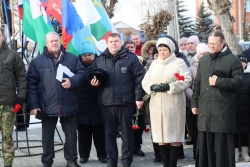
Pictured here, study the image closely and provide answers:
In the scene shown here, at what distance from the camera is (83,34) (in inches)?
368

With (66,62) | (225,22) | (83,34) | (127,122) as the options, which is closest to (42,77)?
(66,62)

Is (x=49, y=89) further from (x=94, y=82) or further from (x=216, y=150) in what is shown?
(x=216, y=150)

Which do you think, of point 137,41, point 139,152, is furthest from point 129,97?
point 137,41

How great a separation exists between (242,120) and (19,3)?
15.0 feet

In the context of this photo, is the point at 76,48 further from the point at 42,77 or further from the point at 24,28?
the point at 42,77

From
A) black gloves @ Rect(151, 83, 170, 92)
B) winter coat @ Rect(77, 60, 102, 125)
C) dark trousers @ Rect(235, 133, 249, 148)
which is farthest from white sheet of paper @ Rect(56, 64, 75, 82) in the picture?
dark trousers @ Rect(235, 133, 249, 148)

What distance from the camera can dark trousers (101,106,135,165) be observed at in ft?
23.2

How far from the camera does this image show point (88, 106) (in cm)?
759

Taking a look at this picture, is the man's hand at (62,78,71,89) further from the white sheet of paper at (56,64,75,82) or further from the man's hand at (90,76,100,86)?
the man's hand at (90,76,100,86)

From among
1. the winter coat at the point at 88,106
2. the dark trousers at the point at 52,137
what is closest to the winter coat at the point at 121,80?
the winter coat at the point at 88,106

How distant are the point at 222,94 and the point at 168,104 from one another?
849 mm

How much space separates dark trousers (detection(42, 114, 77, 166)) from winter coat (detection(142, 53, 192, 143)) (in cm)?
129

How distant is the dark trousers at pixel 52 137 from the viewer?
7.05 m

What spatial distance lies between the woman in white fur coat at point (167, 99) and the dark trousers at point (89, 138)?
4.43 ft
